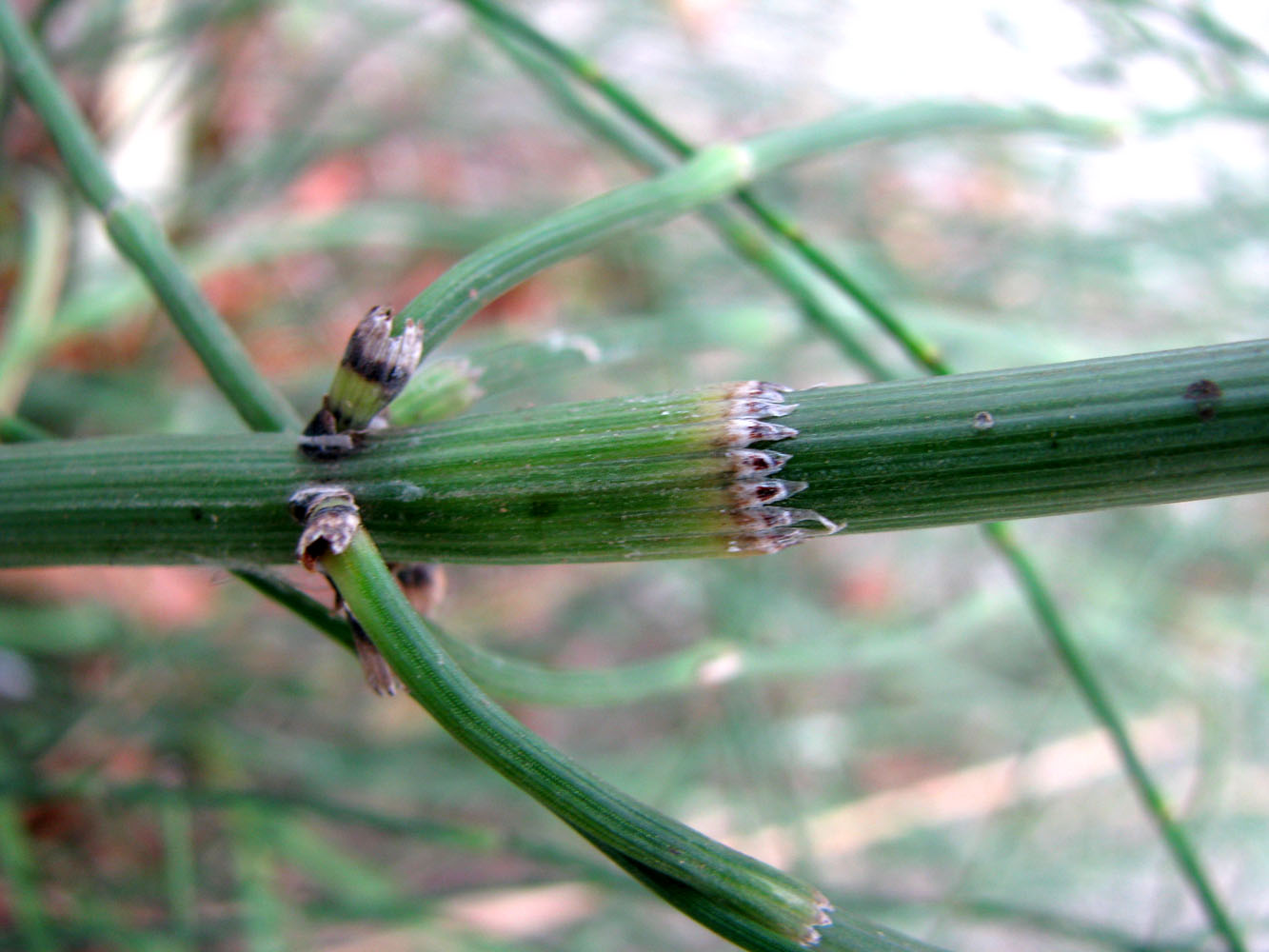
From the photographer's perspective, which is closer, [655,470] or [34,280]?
[655,470]

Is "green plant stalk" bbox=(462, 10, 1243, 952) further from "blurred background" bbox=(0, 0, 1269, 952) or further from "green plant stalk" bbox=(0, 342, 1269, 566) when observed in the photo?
"green plant stalk" bbox=(0, 342, 1269, 566)

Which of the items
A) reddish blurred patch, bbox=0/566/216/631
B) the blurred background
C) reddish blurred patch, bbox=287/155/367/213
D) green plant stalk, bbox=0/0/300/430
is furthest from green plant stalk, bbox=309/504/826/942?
reddish blurred patch, bbox=287/155/367/213

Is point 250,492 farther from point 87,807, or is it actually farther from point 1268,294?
point 1268,294

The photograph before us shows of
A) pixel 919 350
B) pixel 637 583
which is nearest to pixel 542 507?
pixel 919 350

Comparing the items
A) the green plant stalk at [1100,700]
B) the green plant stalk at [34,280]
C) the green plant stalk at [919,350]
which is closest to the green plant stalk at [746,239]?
the green plant stalk at [919,350]

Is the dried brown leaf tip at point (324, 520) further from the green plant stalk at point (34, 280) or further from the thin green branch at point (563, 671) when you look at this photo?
the green plant stalk at point (34, 280)

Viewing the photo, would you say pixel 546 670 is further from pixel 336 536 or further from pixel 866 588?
pixel 866 588
